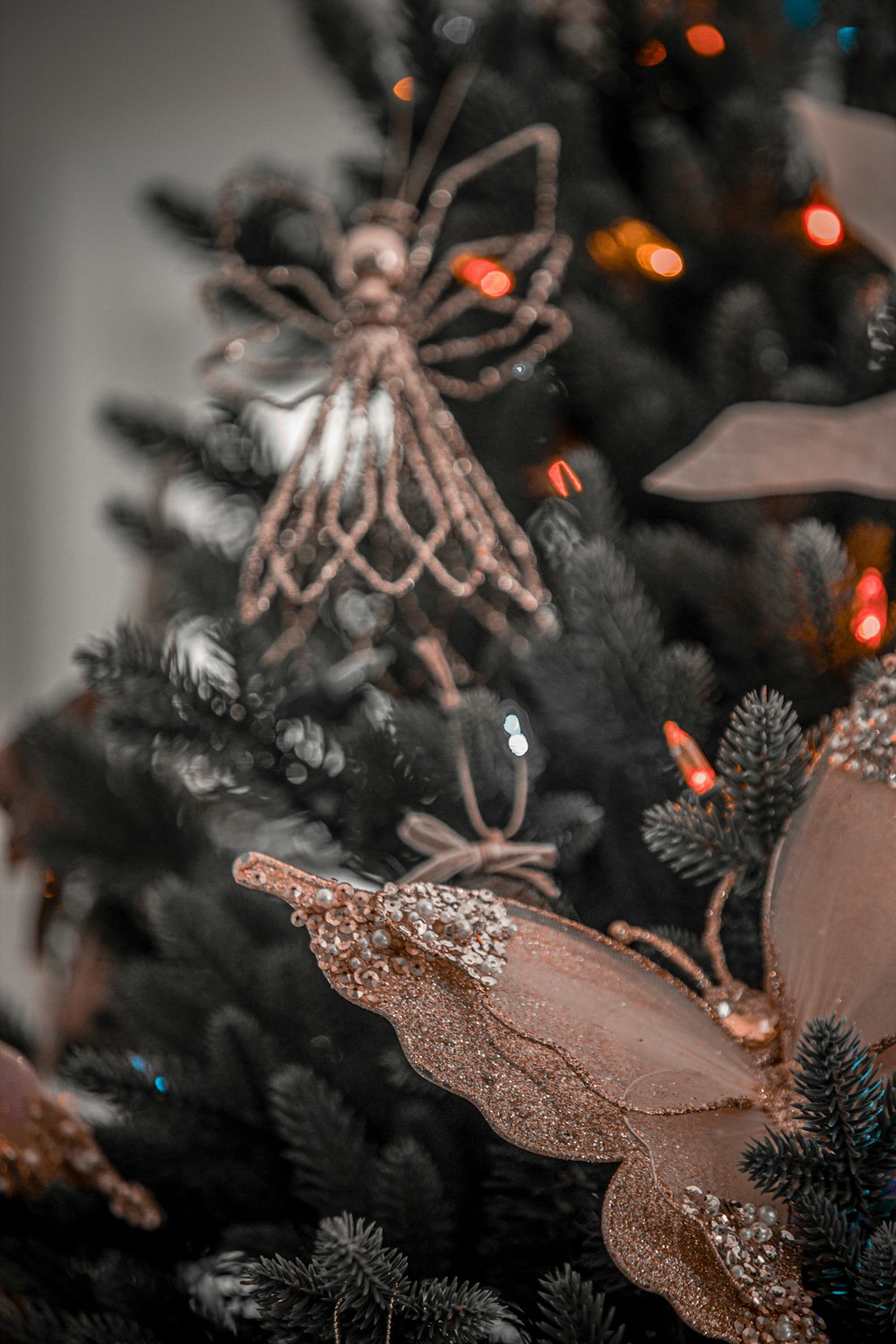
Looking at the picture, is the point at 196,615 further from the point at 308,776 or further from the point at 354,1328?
the point at 354,1328

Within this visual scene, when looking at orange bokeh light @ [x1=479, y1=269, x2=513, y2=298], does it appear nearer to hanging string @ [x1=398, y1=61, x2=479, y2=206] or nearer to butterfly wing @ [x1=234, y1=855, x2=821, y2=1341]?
hanging string @ [x1=398, y1=61, x2=479, y2=206]

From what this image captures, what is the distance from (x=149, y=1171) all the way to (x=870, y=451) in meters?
Answer: 0.35

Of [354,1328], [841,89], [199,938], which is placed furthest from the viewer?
[841,89]

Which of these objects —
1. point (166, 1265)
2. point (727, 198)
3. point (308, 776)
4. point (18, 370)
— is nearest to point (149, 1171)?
point (166, 1265)

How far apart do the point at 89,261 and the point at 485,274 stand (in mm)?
1056

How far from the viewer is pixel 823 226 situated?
17.1 inches

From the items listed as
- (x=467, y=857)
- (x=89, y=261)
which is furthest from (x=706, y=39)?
(x=89, y=261)

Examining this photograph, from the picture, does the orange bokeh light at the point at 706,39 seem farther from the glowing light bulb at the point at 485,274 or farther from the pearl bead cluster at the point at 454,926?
the pearl bead cluster at the point at 454,926

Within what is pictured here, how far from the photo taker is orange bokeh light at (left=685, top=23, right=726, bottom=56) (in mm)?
450

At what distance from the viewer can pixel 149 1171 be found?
0.33 m

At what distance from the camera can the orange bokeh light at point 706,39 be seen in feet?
1.48

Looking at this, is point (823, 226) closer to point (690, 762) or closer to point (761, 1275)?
point (690, 762)

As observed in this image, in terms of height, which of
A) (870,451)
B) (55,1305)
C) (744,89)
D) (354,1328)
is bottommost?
(55,1305)

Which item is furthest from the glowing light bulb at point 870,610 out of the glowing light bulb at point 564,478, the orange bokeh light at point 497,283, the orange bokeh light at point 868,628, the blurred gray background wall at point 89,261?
the blurred gray background wall at point 89,261
